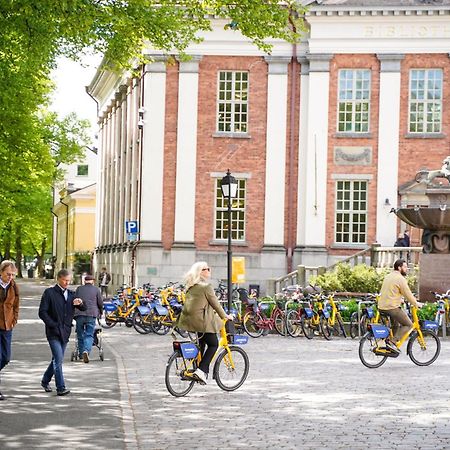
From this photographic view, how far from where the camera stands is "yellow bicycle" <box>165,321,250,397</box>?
563 inches

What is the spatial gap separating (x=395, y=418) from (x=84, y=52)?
14.2m

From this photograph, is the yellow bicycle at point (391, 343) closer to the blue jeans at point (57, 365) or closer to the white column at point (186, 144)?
the blue jeans at point (57, 365)

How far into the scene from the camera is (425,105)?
144 ft

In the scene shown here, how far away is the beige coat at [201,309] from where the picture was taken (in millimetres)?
14495

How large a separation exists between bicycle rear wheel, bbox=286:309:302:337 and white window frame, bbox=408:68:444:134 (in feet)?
61.6

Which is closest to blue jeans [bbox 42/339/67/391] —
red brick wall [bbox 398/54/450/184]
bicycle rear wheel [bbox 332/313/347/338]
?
bicycle rear wheel [bbox 332/313/347/338]

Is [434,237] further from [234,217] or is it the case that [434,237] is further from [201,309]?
[234,217]

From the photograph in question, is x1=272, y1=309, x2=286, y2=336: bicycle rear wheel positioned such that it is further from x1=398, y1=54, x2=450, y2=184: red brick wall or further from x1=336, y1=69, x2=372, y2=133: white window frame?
x1=336, y1=69, x2=372, y2=133: white window frame

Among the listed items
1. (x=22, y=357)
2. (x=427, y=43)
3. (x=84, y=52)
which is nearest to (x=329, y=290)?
(x=84, y=52)

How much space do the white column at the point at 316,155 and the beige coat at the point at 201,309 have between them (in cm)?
2921

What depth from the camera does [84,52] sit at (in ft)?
81.1

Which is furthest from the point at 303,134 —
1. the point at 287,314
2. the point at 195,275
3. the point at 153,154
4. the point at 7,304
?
the point at 7,304

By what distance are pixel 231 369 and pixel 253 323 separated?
11.6m

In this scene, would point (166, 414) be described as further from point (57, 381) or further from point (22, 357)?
point (22, 357)
